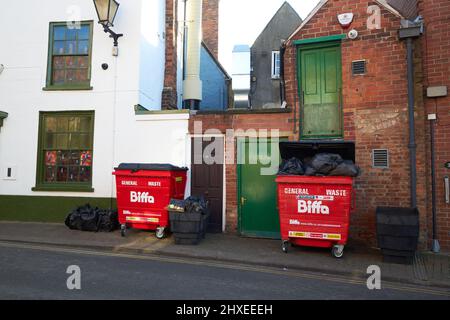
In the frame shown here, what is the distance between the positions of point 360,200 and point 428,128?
1.99m

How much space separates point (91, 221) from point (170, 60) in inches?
213

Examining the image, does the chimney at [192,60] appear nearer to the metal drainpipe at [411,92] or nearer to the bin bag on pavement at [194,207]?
the bin bag on pavement at [194,207]

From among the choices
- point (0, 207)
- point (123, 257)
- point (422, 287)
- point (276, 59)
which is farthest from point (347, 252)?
point (276, 59)

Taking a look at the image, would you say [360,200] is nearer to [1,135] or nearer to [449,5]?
[449,5]

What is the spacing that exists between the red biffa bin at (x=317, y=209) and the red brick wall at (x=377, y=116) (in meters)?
1.12

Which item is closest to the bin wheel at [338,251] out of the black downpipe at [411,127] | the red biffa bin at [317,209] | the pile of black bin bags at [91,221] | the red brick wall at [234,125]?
the red biffa bin at [317,209]

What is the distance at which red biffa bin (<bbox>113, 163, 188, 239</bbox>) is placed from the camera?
7.39 meters

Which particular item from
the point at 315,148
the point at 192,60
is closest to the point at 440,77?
the point at 315,148

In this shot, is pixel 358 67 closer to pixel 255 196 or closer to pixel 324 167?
pixel 324 167

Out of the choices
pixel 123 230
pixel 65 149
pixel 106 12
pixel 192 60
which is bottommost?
pixel 123 230

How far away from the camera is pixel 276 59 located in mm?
17906

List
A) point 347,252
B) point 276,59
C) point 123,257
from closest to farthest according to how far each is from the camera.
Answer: point 123,257, point 347,252, point 276,59

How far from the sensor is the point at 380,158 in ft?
24.2

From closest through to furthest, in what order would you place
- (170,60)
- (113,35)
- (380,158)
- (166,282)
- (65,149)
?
(166,282) → (380,158) → (113,35) → (65,149) → (170,60)
